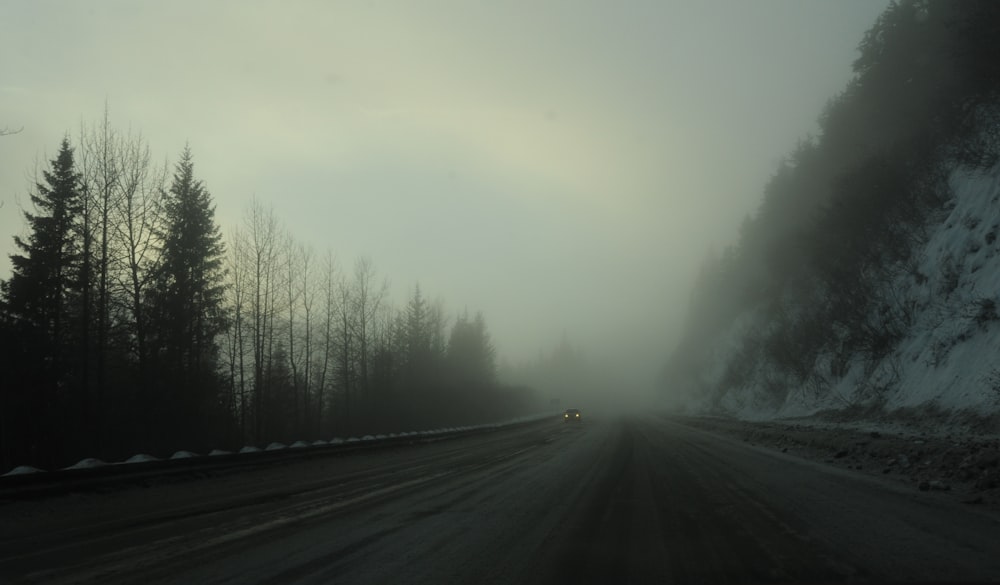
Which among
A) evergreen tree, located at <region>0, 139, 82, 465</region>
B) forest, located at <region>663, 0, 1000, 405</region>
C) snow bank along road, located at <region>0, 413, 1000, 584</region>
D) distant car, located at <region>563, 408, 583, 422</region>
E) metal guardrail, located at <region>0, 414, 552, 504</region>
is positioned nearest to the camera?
snow bank along road, located at <region>0, 413, 1000, 584</region>

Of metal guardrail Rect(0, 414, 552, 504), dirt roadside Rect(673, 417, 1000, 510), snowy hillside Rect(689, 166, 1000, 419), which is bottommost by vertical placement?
dirt roadside Rect(673, 417, 1000, 510)

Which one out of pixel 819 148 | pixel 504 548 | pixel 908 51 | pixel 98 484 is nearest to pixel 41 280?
pixel 98 484

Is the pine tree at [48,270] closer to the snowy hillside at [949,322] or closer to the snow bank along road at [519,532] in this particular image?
the snow bank along road at [519,532]

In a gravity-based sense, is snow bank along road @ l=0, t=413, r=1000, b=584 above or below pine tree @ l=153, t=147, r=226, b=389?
below

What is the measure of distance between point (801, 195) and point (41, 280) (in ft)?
186

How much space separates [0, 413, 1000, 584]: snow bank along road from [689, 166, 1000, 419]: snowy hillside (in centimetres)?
704

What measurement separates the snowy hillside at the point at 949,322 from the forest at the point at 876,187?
394 mm

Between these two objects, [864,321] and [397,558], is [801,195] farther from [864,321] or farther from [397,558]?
[397,558]

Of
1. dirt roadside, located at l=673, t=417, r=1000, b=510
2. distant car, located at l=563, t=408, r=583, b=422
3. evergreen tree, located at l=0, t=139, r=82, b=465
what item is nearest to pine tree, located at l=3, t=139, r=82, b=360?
evergreen tree, located at l=0, t=139, r=82, b=465

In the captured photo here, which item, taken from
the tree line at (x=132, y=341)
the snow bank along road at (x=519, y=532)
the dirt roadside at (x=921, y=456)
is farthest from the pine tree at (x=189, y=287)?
the dirt roadside at (x=921, y=456)

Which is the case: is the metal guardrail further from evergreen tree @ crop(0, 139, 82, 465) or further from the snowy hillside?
the snowy hillside

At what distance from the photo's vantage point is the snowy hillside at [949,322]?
17188mm

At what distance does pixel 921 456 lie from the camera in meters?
12.7

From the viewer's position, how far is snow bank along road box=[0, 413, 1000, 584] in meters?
5.89
